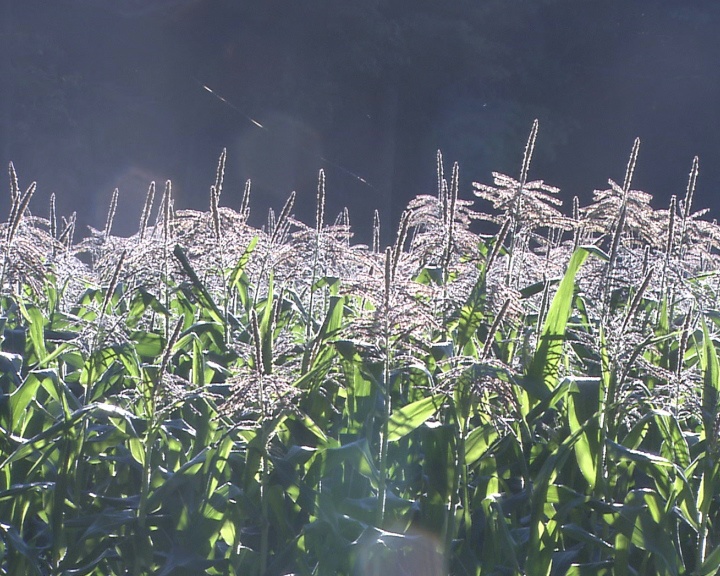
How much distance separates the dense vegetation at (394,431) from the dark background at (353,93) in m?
15.9

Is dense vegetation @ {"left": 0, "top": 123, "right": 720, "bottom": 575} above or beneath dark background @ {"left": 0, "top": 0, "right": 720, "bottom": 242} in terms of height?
beneath

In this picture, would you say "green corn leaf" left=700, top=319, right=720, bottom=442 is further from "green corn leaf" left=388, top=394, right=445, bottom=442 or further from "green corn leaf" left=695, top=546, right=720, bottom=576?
"green corn leaf" left=388, top=394, right=445, bottom=442

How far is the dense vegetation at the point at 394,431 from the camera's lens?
1.99m

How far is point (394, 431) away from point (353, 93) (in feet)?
59.2

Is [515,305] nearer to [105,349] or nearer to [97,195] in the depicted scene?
[105,349]

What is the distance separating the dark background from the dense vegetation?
15.9 metres

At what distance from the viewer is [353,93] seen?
19.4 m

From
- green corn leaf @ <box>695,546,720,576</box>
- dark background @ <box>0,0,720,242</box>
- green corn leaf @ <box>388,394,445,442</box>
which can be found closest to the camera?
green corn leaf @ <box>695,546,720,576</box>

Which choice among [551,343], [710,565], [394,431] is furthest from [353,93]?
[710,565]

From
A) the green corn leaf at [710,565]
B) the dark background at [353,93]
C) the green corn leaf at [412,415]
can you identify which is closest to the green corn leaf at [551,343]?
the green corn leaf at [412,415]

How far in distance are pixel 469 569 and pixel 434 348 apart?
1.90ft

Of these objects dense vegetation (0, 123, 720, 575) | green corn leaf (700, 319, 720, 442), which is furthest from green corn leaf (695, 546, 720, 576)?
green corn leaf (700, 319, 720, 442)

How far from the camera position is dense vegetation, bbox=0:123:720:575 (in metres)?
1.99

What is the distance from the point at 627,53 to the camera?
19.8m
